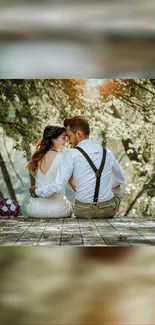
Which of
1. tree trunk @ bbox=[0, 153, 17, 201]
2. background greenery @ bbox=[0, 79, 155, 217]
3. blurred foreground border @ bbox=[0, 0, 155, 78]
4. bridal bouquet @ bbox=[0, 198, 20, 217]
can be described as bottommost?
bridal bouquet @ bbox=[0, 198, 20, 217]

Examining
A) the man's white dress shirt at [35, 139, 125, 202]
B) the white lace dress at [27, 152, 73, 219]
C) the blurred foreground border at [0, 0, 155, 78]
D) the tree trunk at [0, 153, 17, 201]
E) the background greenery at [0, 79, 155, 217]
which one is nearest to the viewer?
the blurred foreground border at [0, 0, 155, 78]

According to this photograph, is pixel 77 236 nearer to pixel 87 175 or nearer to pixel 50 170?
pixel 87 175

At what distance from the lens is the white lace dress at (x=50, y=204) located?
2.33 metres

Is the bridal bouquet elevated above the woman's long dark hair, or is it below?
below

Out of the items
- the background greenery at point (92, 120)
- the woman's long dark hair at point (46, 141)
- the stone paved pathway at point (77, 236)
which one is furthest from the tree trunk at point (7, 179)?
the stone paved pathway at point (77, 236)

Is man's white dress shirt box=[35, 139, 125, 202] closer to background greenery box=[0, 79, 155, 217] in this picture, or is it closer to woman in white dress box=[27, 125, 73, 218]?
woman in white dress box=[27, 125, 73, 218]

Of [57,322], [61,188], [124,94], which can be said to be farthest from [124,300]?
[124,94]

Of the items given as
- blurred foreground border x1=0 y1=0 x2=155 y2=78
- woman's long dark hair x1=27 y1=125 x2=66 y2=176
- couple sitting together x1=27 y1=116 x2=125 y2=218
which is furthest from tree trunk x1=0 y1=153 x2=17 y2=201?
blurred foreground border x1=0 y1=0 x2=155 y2=78

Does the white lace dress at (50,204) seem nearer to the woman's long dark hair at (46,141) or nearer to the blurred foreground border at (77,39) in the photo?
the woman's long dark hair at (46,141)

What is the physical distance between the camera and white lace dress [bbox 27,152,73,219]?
2.33 meters

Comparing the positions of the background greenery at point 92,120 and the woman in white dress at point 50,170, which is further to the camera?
the background greenery at point 92,120

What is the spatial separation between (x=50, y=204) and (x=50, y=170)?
0.50 feet

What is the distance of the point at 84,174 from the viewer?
6.88 ft

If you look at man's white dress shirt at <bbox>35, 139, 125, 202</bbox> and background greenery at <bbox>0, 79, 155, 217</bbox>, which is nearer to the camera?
man's white dress shirt at <bbox>35, 139, 125, 202</bbox>
